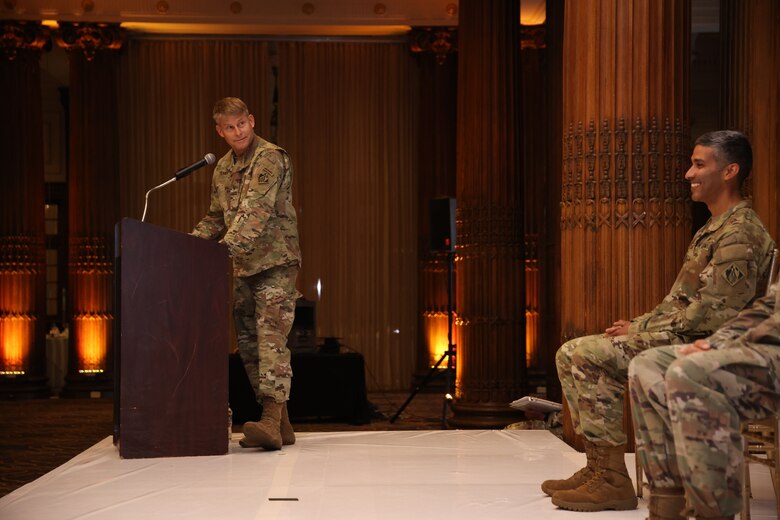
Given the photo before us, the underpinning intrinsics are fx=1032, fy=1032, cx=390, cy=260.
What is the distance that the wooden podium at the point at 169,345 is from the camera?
4.79m

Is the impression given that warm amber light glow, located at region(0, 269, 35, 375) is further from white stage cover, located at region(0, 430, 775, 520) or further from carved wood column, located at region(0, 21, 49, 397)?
white stage cover, located at region(0, 430, 775, 520)

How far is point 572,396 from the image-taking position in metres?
3.63

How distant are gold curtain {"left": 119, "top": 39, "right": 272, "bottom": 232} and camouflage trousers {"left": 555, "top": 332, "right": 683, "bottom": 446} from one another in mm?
10196

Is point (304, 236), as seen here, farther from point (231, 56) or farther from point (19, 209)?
point (19, 209)

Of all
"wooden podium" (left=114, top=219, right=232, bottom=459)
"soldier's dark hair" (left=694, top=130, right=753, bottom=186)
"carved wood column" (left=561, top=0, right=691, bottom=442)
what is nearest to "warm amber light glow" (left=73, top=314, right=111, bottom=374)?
"wooden podium" (left=114, top=219, right=232, bottom=459)

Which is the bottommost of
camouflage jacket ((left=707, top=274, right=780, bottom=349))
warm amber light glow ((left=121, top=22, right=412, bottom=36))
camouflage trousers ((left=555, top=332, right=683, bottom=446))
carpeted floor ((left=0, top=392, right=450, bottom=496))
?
carpeted floor ((left=0, top=392, right=450, bottom=496))

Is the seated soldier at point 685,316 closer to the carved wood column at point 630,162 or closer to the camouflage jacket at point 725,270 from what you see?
the camouflage jacket at point 725,270

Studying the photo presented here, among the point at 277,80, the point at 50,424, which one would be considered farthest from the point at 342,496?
the point at 277,80

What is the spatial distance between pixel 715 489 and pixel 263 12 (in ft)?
36.3

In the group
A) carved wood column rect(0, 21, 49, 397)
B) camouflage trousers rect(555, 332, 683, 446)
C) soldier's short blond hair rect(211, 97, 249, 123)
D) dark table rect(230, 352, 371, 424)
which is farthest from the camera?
carved wood column rect(0, 21, 49, 397)

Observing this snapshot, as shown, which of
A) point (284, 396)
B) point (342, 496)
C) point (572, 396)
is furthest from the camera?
point (284, 396)

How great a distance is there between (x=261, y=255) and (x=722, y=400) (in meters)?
2.99

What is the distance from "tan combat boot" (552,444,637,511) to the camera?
3.52 metres

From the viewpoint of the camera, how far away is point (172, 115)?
13391mm
